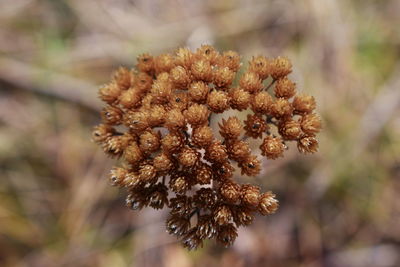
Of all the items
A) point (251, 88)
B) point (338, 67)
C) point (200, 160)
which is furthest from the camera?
point (338, 67)

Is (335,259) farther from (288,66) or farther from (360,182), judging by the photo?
(288,66)

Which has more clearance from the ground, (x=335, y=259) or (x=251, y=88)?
(x=251, y=88)

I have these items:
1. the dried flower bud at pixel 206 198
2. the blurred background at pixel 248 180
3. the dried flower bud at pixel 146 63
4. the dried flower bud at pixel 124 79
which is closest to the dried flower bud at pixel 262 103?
the dried flower bud at pixel 206 198

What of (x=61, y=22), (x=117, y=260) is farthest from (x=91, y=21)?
(x=117, y=260)

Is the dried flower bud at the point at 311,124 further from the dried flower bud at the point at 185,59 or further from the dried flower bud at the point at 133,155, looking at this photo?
the dried flower bud at the point at 133,155

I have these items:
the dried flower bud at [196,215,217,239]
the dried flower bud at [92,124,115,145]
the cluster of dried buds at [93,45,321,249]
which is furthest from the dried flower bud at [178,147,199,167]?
the dried flower bud at [92,124,115,145]

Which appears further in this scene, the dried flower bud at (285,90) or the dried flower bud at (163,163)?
the dried flower bud at (285,90)
